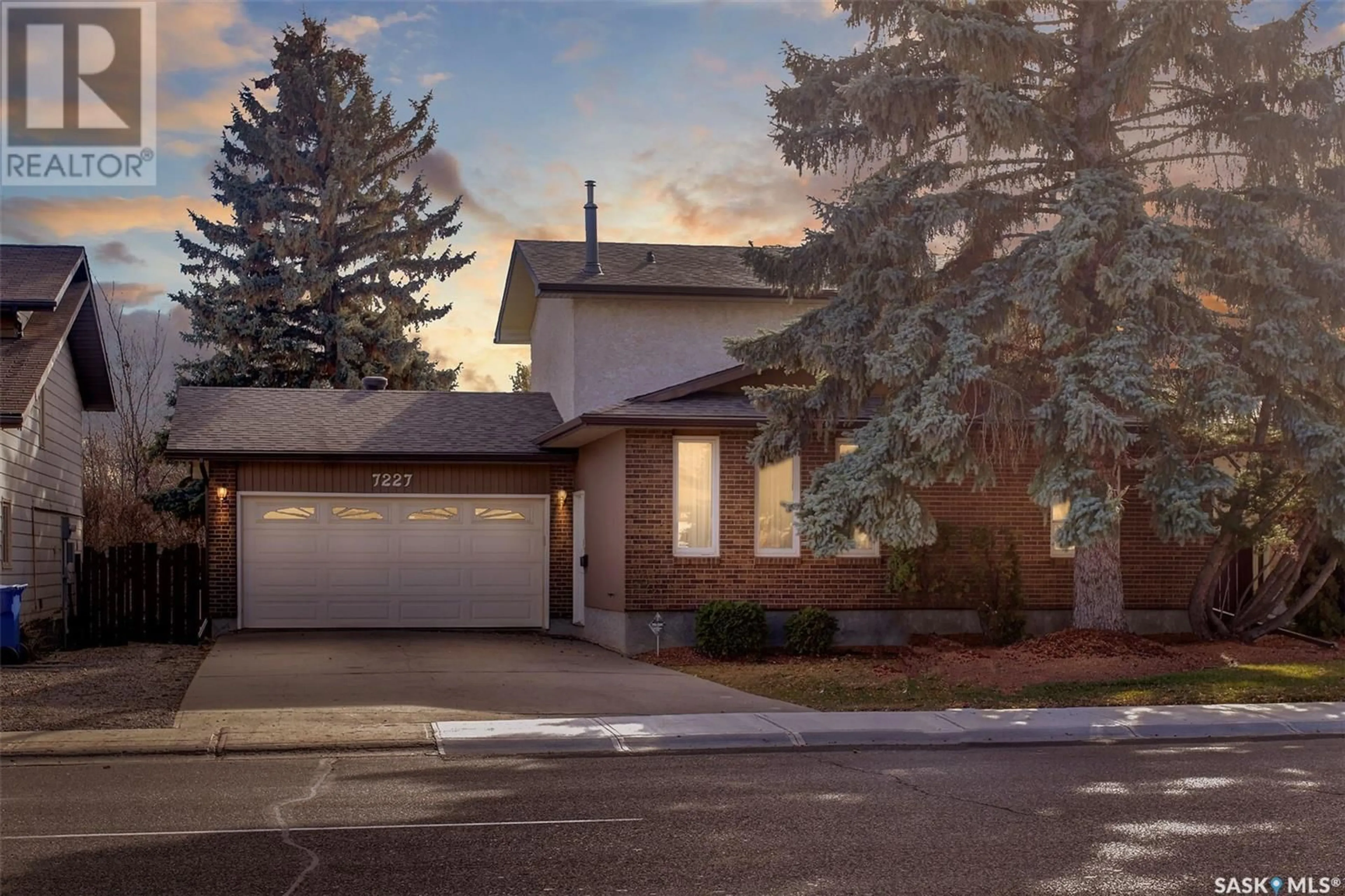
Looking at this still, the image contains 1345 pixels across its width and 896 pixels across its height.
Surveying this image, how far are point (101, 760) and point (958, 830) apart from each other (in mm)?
7157

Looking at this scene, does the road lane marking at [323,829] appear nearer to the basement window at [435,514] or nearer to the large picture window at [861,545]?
the large picture window at [861,545]

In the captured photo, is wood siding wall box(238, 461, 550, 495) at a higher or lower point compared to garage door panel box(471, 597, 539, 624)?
higher

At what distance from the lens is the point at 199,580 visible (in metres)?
22.6

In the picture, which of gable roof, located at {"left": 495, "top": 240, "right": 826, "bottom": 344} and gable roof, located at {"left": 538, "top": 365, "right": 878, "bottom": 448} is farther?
gable roof, located at {"left": 495, "top": 240, "right": 826, "bottom": 344}

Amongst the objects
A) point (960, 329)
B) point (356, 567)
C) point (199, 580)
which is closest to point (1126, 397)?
point (960, 329)

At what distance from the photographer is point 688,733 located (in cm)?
1221

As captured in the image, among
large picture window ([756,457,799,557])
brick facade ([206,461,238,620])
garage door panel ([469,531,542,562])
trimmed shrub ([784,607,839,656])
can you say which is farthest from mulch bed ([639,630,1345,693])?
brick facade ([206,461,238,620])

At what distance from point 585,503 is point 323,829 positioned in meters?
14.5

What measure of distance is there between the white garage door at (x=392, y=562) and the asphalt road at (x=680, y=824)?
12053 mm

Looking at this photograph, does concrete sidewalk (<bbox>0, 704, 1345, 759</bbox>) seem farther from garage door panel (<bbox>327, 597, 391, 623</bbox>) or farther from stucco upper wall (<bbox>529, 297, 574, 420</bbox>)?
stucco upper wall (<bbox>529, 297, 574, 420</bbox>)

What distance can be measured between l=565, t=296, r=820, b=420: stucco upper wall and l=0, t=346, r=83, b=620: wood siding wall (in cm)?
897

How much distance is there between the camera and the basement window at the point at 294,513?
23094 millimetres

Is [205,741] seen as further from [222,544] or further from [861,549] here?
[222,544]

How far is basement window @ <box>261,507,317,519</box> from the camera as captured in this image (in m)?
23.1
